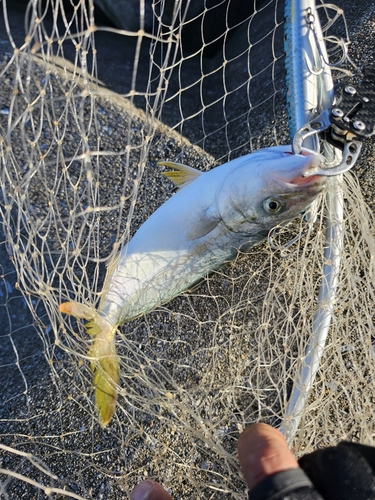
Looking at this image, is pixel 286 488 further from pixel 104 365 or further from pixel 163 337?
pixel 163 337

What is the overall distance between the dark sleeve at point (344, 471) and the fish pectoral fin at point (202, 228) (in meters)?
0.85

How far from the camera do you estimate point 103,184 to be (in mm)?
2232

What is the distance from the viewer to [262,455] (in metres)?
0.96

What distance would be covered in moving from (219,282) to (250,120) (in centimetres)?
104

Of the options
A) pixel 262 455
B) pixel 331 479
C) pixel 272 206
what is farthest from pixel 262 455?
pixel 272 206

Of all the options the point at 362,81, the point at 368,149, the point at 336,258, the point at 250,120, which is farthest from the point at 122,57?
the point at 336,258

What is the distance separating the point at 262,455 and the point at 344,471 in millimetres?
184

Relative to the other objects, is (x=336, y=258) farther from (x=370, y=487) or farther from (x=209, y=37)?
(x=209, y=37)

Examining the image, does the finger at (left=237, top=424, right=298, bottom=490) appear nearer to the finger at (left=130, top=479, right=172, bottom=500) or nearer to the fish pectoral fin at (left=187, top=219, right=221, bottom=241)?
the finger at (left=130, top=479, right=172, bottom=500)

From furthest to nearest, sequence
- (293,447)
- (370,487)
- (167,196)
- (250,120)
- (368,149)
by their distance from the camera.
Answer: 1. (250,120)
2. (167,196)
3. (368,149)
4. (293,447)
5. (370,487)

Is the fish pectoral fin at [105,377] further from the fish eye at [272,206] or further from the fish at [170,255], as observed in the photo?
the fish eye at [272,206]

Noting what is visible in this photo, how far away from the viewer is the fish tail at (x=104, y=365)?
5.26 feet

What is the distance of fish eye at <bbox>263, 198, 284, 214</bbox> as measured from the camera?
4.57 feet

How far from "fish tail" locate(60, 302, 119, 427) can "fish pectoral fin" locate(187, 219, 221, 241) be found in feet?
1.60
